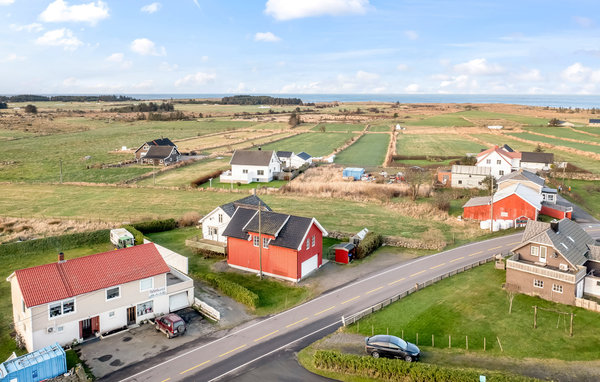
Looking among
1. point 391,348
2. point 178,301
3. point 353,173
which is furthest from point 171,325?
point 353,173

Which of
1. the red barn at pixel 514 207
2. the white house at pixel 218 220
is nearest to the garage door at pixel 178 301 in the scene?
the white house at pixel 218 220

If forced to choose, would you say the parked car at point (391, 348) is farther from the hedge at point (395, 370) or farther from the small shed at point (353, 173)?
the small shed at point (353, 173)

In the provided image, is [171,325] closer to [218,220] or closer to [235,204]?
[218,220]

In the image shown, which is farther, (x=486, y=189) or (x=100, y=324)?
(x=486, y=189)

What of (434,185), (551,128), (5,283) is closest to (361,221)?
(434,185)

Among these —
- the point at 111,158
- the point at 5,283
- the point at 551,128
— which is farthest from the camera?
the point at 551,128

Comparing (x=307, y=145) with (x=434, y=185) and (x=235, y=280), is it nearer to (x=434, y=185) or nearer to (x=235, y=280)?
(x=434, y=185)
